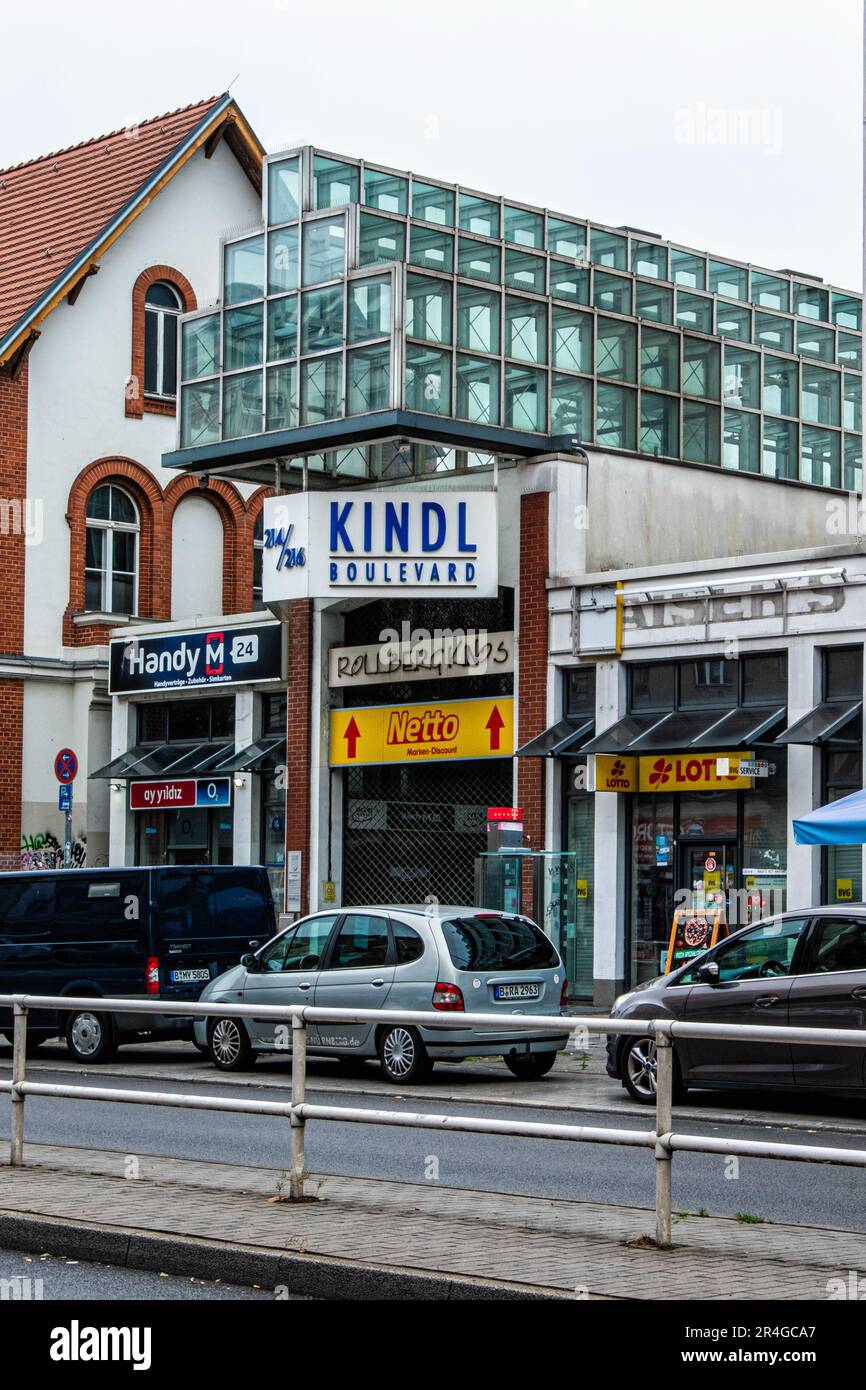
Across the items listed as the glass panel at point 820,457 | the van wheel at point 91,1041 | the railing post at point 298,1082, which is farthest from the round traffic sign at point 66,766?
the railing post at point 298,1082

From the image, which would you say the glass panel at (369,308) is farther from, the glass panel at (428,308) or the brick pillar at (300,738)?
the brick pillar at (300,738)

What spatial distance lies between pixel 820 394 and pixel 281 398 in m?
9.47

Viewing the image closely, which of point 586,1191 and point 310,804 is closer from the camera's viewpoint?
point 586,1191

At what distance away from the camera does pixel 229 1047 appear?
18.9m

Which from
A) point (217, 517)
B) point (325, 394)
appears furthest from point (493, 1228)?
point (217, 517)

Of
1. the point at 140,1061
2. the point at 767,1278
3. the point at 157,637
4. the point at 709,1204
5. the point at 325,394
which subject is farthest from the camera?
the point at 157,637

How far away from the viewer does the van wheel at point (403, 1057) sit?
17203 mm

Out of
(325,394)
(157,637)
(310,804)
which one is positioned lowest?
(310,804)

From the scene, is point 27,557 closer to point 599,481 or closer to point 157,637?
point 157,637

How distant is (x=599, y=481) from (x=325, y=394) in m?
4.01

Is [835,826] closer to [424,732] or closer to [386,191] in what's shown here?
[424,732]

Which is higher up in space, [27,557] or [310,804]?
[27,557]

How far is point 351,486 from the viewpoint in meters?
29.9

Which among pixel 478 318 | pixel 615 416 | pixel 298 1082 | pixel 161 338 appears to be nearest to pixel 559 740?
pixel 615 416
